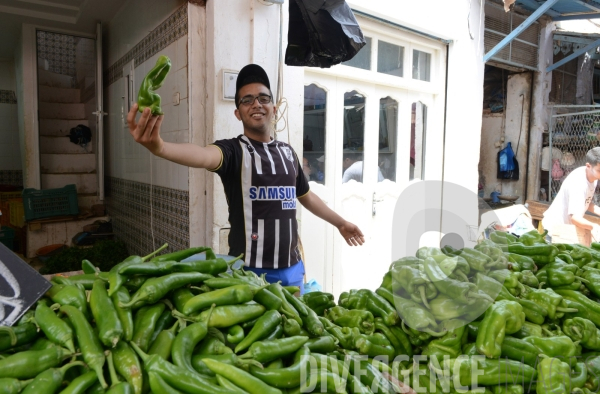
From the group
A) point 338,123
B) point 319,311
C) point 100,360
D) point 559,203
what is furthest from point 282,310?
point 559,203

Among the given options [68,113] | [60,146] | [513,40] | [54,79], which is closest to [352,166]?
[513,40]

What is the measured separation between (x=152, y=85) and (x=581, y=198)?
17.5 feet

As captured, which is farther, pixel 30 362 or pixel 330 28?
pixel 330 28

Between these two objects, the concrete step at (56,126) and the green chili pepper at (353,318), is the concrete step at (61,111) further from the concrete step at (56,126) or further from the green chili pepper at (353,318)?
the green chili pepper at (353,318)

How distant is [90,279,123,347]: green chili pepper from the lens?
3.95 ft

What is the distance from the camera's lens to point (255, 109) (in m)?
2.71

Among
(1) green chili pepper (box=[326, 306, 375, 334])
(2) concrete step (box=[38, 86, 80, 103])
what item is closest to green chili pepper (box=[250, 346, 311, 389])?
(1) green chili pepper (box=[326, 306, 375, 334])

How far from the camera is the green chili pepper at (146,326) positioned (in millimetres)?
1250

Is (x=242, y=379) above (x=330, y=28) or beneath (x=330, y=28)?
beneath

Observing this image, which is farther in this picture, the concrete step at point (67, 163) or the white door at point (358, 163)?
the concrete step at point (67, 163)

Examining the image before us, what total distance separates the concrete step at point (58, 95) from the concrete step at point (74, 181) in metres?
1.71

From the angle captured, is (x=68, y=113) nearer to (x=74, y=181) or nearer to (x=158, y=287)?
(x=74, y=181)

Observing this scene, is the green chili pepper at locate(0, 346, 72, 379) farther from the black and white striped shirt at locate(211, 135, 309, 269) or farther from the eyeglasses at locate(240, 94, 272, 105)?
the eyeglasses at locate(240, 94, 272, 105)

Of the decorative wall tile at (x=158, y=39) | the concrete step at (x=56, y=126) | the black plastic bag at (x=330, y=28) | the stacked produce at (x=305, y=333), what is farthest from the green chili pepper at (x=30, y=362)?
the concrete step at (x=56, y=126)
